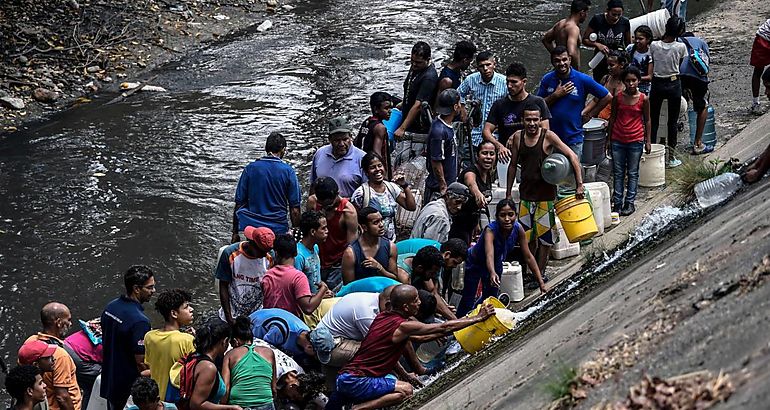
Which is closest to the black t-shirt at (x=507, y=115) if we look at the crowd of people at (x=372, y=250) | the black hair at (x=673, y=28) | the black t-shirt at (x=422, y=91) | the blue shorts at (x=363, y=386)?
the crowd of people at (x=372, y=250)

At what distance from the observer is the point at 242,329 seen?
687cm

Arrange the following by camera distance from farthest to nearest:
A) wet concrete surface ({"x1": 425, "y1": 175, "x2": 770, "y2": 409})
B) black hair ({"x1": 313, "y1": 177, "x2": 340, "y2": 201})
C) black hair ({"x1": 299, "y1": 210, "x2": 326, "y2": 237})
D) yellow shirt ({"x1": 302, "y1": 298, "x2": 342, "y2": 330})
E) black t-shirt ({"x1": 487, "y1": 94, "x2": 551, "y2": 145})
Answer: black t-shirt ({"x1": 487, "y1": 94, "x2": 551, "y2": 145})
black hair ({"x1": 313, "y1": 177, "x2": 340, "y2": 201})
black hair ({"x1": 299, "y1": 210, "x2": 326, "y2": 237})
yellow shirt ({"x1": 302, "y1": 298, "x2": 342, "y2": 330})
wet concrete surface ({"x1": 425, "y1": 175, "x2": 770, "y2": 409})

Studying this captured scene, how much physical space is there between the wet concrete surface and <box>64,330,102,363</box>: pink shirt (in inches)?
105

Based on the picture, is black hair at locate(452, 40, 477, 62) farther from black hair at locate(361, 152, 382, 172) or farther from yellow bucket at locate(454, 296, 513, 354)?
yellow bucket at locate(454, 296, 513, 354)

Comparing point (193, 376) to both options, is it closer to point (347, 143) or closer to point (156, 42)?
point (347, 143)

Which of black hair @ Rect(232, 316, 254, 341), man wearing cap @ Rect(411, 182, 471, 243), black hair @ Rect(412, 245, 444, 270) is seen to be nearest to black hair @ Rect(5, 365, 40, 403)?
black hair @ Rect(232, 316, 254, 341)

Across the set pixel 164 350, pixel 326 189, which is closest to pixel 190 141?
pixel 326 189

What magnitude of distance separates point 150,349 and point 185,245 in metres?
4.34

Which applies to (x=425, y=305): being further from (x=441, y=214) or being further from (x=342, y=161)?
(x=342, y=161)

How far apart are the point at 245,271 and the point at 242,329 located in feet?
3.91

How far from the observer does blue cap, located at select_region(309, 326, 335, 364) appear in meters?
7.42

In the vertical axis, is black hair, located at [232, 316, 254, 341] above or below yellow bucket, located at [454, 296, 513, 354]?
above

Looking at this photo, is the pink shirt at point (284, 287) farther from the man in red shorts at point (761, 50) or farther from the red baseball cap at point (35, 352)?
the man in red shorts at point (761, 50)

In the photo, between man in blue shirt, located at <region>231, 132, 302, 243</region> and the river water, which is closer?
man in blue shirt, located at <region>231, 132, 302, 243</region>
